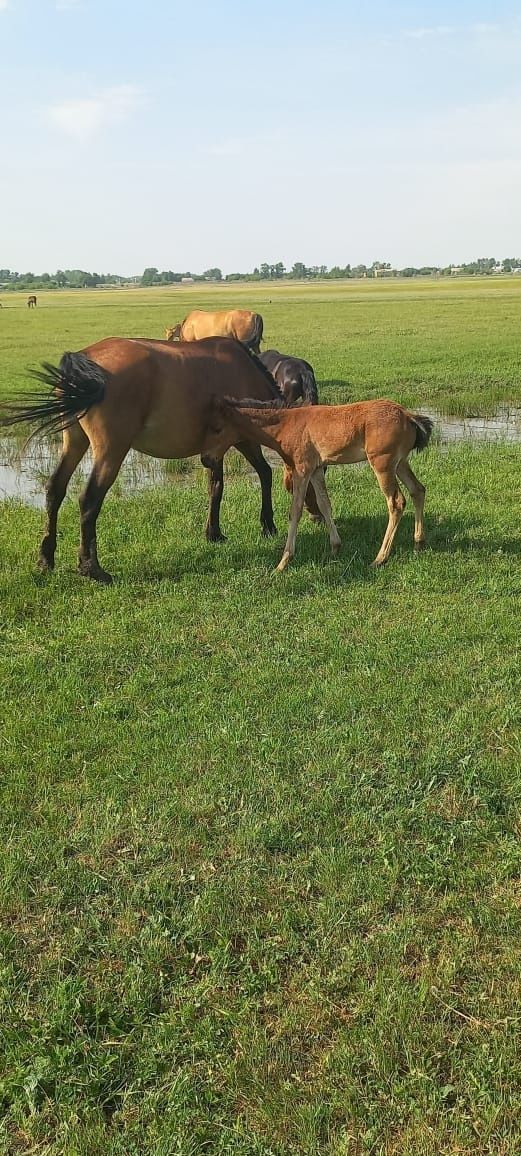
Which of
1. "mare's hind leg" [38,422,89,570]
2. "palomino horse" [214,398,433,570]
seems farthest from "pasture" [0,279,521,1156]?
"palomino horse" [214,398,433,570]

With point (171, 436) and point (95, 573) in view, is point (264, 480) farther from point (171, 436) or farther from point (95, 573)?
point (95, 573)

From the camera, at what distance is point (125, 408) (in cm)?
659

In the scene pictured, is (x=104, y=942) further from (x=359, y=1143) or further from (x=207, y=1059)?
(x=359, y=1143)

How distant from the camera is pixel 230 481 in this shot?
1048 cm

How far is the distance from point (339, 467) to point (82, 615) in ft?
20.9

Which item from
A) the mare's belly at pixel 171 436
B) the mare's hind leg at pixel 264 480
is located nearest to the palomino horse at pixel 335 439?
the mare's belly at pixel 171 436

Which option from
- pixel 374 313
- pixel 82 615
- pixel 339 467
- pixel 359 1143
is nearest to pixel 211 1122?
pixel 359 1143

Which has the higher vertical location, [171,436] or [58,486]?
[171,436]

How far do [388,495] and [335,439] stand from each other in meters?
0.71

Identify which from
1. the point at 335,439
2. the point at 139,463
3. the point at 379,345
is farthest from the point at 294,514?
the point at 379,345

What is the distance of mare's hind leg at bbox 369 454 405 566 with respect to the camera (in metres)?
6.74

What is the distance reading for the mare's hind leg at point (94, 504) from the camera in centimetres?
661

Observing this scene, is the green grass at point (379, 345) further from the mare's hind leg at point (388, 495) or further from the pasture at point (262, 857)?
the pasture at point (262, 857)

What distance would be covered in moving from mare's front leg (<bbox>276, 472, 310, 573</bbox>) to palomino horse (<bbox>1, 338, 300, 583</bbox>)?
28.5 inches
